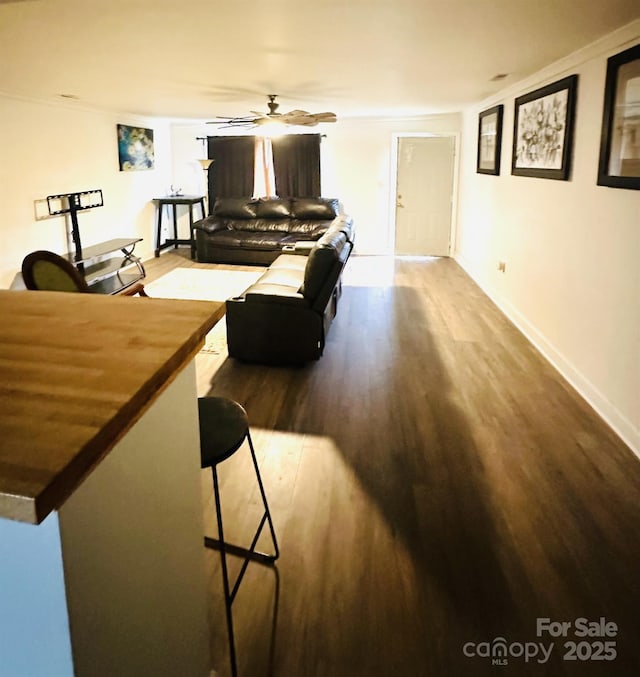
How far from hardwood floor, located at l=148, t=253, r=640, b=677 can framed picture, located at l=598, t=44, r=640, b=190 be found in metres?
1.38

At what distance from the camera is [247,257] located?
25.0ft

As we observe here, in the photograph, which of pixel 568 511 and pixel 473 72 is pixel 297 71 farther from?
pixel 568 511

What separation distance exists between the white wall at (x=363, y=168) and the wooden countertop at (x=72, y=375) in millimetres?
7486

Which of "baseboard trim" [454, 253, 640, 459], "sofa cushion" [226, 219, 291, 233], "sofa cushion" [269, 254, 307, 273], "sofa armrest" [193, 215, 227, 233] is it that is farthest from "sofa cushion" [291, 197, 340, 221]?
"baseboard trim" [454, 253, 640, 459]

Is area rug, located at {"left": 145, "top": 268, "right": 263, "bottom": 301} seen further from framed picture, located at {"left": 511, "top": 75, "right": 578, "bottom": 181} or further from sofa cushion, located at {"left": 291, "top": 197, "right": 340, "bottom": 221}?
framed picture, located at {"left": 511, "top": 75, "right": 578, "bottom": 181}

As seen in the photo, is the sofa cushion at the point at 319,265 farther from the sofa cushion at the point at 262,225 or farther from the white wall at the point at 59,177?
the sofa cushion at the point at 262,225

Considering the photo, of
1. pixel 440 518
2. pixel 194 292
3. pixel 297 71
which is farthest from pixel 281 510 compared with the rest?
pixel 194 292

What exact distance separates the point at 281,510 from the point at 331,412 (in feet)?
3.31

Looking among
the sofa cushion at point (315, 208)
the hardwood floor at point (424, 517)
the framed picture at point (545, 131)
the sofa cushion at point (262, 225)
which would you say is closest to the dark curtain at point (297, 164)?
the sofa cushion at point (315, 208)

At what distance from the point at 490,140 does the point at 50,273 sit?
4.89m

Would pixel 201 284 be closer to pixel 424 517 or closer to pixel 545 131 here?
pixel 545 131

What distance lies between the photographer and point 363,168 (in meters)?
8.53

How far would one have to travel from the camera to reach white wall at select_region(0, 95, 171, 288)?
523 centimetres

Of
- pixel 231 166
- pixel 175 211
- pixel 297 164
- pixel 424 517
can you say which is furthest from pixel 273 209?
pixel 424 517
